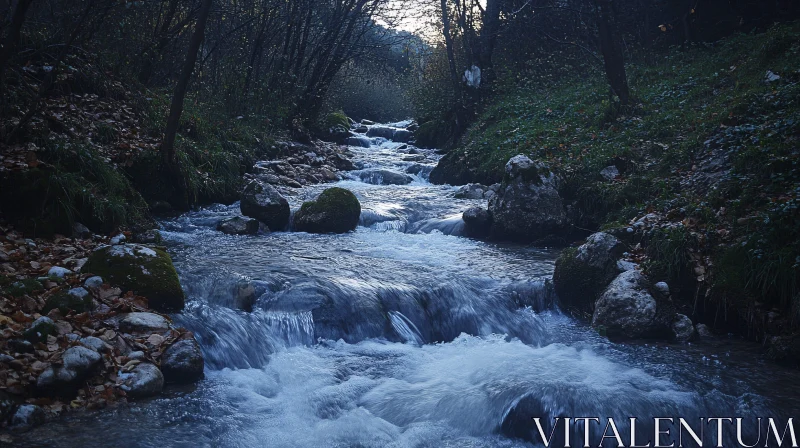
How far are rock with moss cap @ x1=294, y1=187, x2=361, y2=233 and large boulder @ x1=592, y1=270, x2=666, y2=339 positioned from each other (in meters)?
5.05

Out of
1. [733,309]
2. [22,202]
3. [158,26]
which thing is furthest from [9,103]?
[733,309]

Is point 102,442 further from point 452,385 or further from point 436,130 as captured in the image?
point 436,130

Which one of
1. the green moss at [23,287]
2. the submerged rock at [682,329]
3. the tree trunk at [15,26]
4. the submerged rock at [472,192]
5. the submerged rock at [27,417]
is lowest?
the submerged rock at [27,417]

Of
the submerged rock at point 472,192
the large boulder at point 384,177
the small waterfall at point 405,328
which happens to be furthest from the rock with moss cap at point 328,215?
the large boulder at point 384,177

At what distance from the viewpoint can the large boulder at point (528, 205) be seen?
941cm

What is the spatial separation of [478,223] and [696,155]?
11.9ft

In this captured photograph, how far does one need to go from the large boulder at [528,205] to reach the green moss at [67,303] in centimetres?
667

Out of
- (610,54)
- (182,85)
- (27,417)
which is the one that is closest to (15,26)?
(182,85)

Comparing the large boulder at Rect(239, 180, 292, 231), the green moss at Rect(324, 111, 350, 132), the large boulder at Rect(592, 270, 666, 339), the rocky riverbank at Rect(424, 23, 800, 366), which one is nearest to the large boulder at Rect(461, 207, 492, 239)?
the rocky riverbank at Rect(424, 23, 800, 366)

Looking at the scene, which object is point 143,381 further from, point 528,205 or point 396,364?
point 528,205

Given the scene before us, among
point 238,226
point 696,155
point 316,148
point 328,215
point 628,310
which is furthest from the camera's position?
point 316,148

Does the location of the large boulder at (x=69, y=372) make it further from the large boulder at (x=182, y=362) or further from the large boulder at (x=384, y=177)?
the large boulder at (x=384, y=177)

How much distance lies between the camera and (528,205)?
31.1 ft

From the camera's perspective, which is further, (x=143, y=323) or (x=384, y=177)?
(x=384, y=177)
